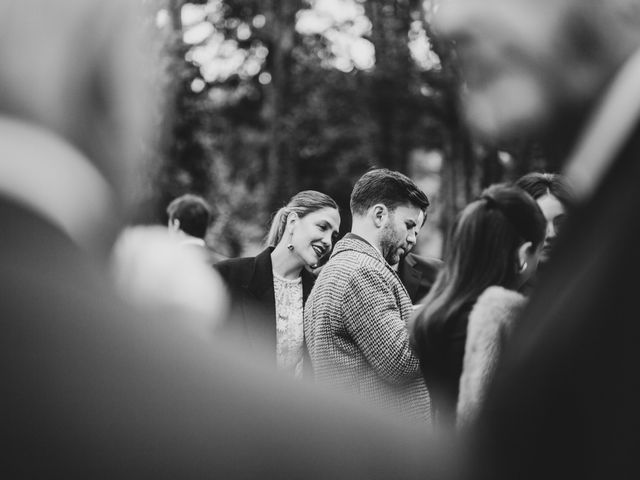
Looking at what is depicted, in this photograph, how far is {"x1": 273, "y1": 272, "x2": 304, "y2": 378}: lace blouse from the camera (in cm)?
376

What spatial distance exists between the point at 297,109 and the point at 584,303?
20.2 metres

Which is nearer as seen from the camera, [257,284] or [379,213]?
[379,213]

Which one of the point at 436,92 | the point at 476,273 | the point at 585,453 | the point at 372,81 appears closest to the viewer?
the point at 585,453

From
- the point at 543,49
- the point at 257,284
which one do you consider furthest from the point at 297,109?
the point at 543,49

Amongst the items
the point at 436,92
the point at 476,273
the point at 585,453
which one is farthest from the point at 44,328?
the point at 436,92

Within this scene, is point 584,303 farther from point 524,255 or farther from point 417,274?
point 417,274

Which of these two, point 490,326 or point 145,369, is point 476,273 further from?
point 145,369

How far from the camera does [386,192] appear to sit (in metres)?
3.55

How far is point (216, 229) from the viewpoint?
21016mm

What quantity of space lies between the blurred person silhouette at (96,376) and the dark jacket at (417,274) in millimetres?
4043

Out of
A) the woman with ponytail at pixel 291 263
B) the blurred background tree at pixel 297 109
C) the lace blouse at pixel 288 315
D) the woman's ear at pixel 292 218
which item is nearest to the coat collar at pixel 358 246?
the lace blouse at pixel 288 315

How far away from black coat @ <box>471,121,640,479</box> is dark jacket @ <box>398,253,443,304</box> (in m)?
4.05

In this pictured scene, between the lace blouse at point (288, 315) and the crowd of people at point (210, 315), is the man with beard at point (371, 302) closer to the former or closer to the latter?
the lace blouse at point (288, 315)

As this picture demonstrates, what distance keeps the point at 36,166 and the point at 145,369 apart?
166 mm
